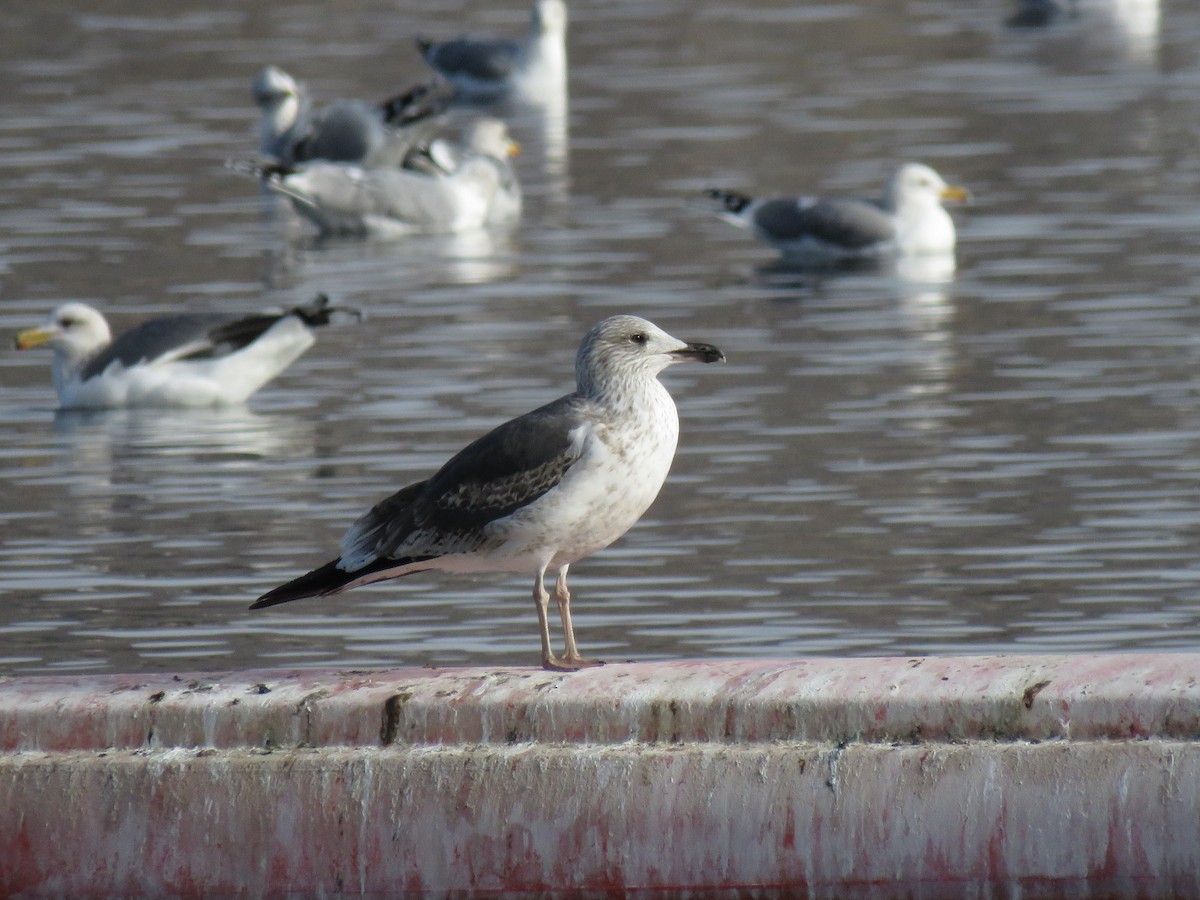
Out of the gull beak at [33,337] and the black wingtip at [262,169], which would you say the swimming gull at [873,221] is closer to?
the black wingtip at [262,169]

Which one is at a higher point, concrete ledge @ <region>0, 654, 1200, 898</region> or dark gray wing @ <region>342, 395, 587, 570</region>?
dark gray wing @ <region>342, 395, 587, 570</region>

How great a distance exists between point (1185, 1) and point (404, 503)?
105 feet

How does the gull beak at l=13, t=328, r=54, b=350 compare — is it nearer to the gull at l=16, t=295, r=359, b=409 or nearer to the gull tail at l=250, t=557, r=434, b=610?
the gull at l=16, t=295, r=359, b=409

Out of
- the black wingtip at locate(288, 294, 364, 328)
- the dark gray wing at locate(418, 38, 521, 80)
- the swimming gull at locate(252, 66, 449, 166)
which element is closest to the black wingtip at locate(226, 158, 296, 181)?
the swimming gull at locate(252, 66, 449, 166)

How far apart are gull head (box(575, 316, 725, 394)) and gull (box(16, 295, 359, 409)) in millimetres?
6811

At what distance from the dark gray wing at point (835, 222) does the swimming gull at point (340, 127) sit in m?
4.41

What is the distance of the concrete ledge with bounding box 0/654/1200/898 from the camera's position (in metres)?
6.11

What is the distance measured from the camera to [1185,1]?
37125mm

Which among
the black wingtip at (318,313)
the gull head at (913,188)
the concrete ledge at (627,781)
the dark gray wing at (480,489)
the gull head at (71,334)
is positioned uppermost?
the dark gray wing at (480,489)

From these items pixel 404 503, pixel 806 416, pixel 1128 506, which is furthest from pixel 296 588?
pixel 806 416

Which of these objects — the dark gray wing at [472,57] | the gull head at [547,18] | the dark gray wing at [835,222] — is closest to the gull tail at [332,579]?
the dark gray wing at [835,222]

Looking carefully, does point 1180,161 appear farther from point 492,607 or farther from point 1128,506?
point 492,607

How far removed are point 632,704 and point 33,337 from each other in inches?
319

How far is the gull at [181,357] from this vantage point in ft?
44.8
